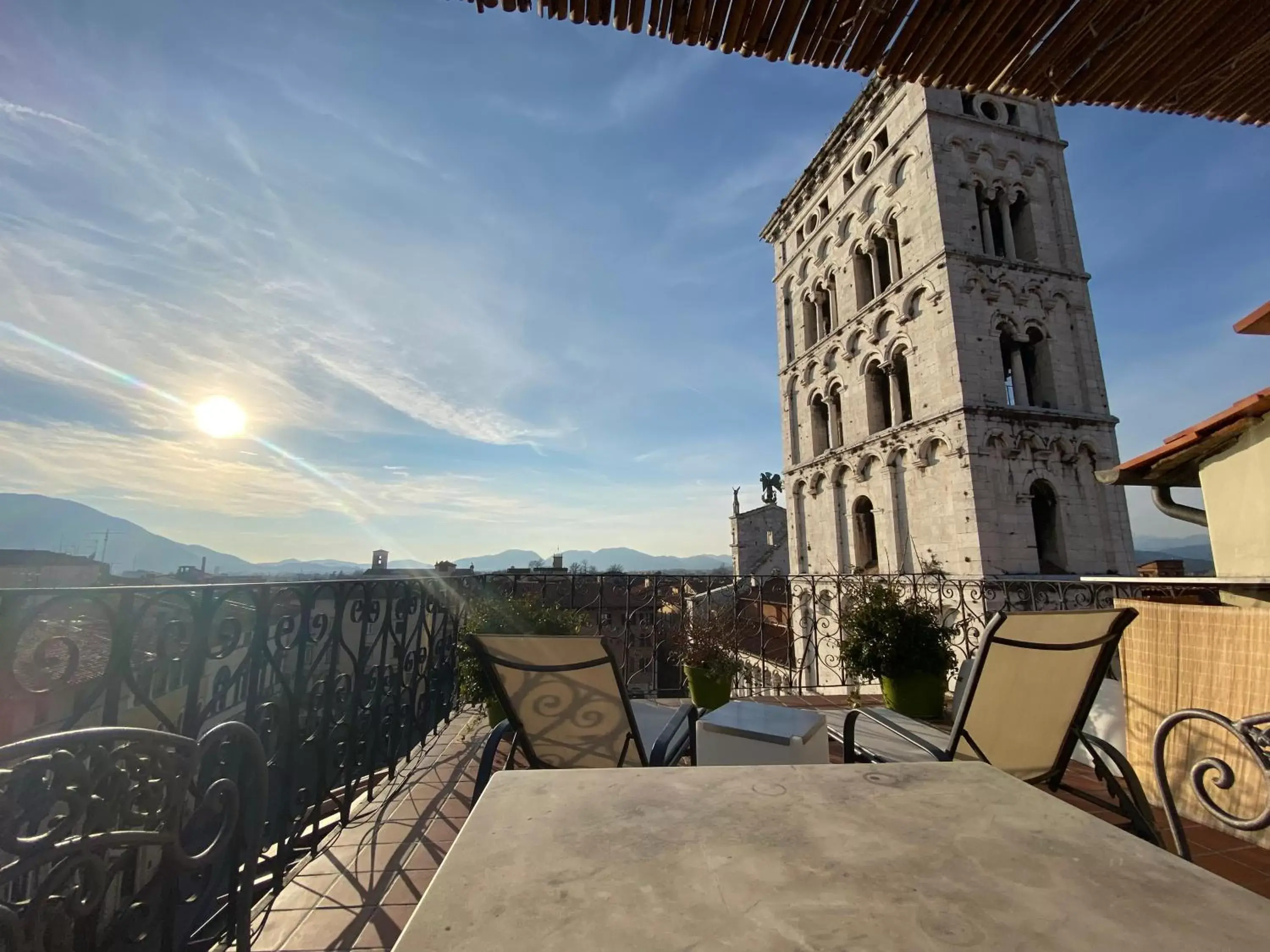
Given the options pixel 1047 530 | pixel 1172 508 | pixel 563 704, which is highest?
pixel 1047 530

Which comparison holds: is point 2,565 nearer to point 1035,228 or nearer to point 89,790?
point 89,790

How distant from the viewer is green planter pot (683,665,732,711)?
5355 mm

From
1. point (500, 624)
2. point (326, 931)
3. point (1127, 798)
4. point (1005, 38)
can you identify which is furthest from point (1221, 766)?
point (500, 624)

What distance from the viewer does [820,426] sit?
1825cm

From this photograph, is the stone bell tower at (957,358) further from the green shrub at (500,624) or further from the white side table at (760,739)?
the white side table at (760,739)

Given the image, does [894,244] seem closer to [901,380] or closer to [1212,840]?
[901,380]

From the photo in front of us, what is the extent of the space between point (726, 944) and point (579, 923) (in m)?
0.21

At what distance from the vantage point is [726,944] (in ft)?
2.36

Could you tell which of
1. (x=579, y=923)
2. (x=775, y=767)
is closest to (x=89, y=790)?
(x=579, y=923)

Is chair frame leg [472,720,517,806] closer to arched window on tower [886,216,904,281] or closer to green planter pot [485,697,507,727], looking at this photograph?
green planter pot [485,697,507,727]

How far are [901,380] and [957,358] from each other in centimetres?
247

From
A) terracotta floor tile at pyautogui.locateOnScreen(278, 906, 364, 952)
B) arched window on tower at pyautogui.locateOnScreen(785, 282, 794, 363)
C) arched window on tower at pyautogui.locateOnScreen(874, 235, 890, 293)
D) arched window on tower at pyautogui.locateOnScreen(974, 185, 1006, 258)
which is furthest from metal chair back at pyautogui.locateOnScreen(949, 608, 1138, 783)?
arched window on tower at pyautogui.locateOnScreen(785, 282, 794, 363)

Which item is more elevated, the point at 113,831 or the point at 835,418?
the point at 835,418

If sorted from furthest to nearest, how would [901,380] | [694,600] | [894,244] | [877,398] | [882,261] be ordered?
[882,261] → [877,398] → [894,244] → [901,380] → [694,600]
